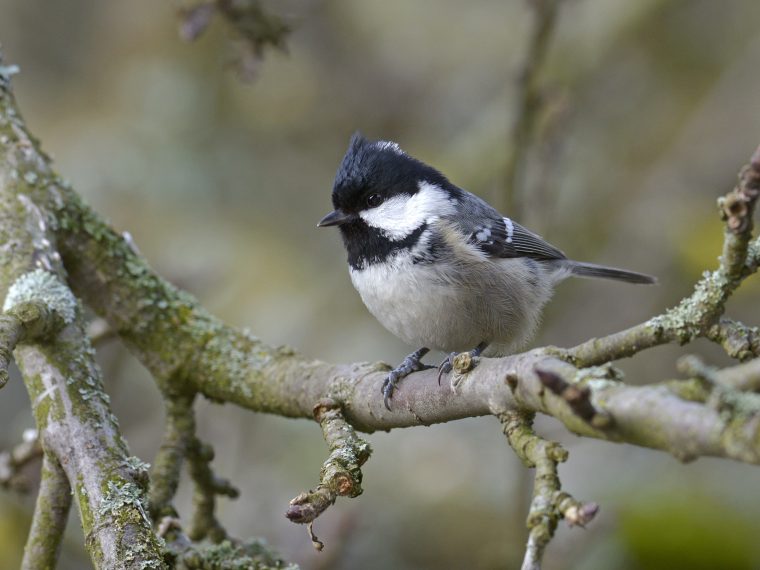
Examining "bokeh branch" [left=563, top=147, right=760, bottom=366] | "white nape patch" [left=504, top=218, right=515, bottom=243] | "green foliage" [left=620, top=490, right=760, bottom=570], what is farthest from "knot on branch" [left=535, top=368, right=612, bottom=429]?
"green foliage" [left=620, top=490, right=760, bottom=570]

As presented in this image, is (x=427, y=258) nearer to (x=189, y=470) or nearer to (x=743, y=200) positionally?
(x=189, y=470)

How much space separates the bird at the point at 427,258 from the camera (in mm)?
3055

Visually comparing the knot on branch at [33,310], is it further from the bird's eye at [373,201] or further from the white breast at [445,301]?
the bird's eye at [373,201]

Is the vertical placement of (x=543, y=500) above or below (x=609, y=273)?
below

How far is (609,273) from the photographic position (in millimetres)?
3869

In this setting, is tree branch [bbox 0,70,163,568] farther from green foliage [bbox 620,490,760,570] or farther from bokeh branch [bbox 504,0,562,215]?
green foliage [bbox 620,490,760,570]

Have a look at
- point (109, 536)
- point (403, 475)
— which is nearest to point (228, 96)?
point (403, 475)

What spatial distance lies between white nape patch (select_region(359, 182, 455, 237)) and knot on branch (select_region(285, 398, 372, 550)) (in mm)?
1094

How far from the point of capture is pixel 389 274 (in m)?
3.07

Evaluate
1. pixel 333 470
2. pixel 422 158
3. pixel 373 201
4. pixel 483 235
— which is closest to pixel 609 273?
pixel 483 235

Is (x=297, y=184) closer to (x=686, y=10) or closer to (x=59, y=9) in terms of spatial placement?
(x=59, y=9)

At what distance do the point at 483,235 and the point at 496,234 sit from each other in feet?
0.44

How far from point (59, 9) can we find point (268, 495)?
4106 millimetres

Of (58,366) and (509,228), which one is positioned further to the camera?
(509,228)
